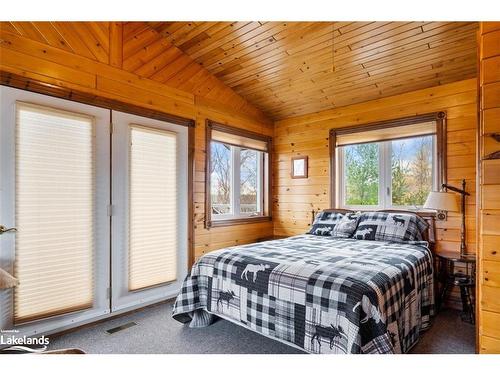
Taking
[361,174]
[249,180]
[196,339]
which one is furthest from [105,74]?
[361,174]

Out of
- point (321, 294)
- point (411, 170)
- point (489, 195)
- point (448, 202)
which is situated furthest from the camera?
point (411, 170)

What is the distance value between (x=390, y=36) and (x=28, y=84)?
2962mm

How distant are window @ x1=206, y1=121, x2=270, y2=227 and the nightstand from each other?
223cm

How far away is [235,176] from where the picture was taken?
13.0ft

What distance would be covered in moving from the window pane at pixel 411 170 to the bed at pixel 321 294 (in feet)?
2.59

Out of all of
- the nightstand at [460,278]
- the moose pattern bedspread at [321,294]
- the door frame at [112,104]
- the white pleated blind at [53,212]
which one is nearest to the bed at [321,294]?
the moose pattern bedspread at [321,294]

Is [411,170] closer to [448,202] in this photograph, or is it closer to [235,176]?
[448,202]

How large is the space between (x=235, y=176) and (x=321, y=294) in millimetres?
2480

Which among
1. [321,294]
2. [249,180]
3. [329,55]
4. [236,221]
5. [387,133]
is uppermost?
[329,55]

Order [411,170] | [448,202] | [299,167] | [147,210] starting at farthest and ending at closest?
[299,167] → [411,170] → [147,210] → [448,202]

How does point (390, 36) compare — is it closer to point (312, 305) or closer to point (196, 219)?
point (312, 305)

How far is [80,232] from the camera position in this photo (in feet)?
7.97

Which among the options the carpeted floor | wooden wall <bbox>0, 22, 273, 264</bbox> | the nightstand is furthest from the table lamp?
wooden wall <bbox>0, 22, 273, 264</bbox>
